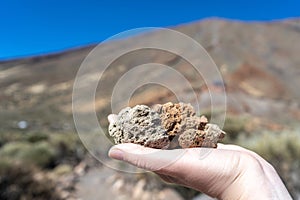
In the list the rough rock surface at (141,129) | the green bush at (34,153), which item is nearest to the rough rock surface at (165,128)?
the rough rock surface at (141,129)

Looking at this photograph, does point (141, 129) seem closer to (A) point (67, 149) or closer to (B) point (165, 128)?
(B) point (165, 128)

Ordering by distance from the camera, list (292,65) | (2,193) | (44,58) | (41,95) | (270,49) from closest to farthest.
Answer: (2,193)
(292,65)
(270,49)
(41,95)
(44,58)

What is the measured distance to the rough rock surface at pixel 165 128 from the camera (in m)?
2.51

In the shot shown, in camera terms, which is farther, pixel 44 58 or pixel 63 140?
pixel 44 58

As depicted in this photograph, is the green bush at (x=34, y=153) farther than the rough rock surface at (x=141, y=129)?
Yes

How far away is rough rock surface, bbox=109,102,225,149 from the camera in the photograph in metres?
2.51

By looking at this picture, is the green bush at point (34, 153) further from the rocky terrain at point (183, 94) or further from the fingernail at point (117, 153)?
the fingernail at point (117, 153)

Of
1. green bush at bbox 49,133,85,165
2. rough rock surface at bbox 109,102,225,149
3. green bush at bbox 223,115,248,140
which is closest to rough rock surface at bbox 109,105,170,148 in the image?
rough rock surface at bbox 109,102,225,149

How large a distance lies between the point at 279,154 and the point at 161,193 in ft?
7.35

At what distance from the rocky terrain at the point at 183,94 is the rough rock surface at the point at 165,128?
15.6 inches

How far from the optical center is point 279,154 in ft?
24.6

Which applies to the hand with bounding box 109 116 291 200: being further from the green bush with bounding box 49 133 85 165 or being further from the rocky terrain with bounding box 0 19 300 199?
the green bush with bounding box 49 133 85 165

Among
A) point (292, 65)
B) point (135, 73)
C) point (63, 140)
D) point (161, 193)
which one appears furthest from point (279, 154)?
point (292, 65)

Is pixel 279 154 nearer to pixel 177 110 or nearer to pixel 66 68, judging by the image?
pixel 177 110
